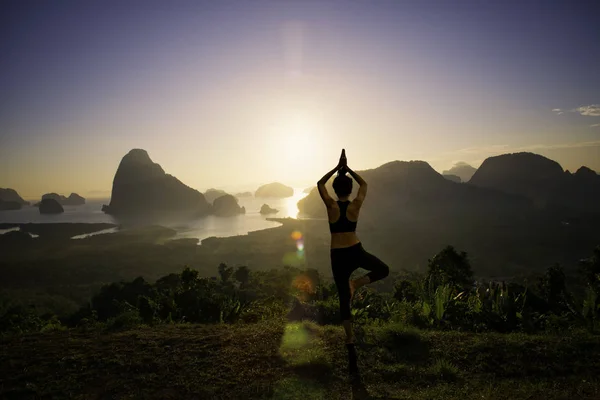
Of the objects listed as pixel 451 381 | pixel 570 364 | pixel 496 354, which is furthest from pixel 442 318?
pixel 451 381

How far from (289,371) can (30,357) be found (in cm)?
428

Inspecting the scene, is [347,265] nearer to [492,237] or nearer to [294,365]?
[294,365]

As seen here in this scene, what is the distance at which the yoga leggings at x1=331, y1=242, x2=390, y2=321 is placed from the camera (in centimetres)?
485

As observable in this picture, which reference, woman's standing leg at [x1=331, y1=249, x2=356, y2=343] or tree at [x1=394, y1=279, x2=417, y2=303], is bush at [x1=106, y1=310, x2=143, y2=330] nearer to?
woman's standing leg at [x1=331, y1=249, x2=356, y2=343]

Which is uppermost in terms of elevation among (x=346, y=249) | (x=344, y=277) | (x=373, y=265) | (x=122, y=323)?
(x=346, y=249)

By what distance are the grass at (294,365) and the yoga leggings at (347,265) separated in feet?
3.26

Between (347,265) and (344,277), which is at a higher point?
(347,265)

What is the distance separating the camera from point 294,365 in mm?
4828

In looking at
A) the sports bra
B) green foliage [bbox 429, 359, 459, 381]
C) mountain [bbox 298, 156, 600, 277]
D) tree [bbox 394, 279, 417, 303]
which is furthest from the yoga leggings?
mountain [bbox 298, 156, 600, 277]

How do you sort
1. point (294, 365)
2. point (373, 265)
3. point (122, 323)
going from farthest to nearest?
point (122, 323) < point (373, 265) < point (294, 365)

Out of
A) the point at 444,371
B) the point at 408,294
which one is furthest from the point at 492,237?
the point at 444,371

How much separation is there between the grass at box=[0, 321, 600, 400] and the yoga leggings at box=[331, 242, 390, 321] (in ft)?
3.26

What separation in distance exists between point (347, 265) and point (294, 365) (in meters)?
1.72

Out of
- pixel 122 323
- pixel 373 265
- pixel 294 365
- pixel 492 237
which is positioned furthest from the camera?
pixel 492 237
